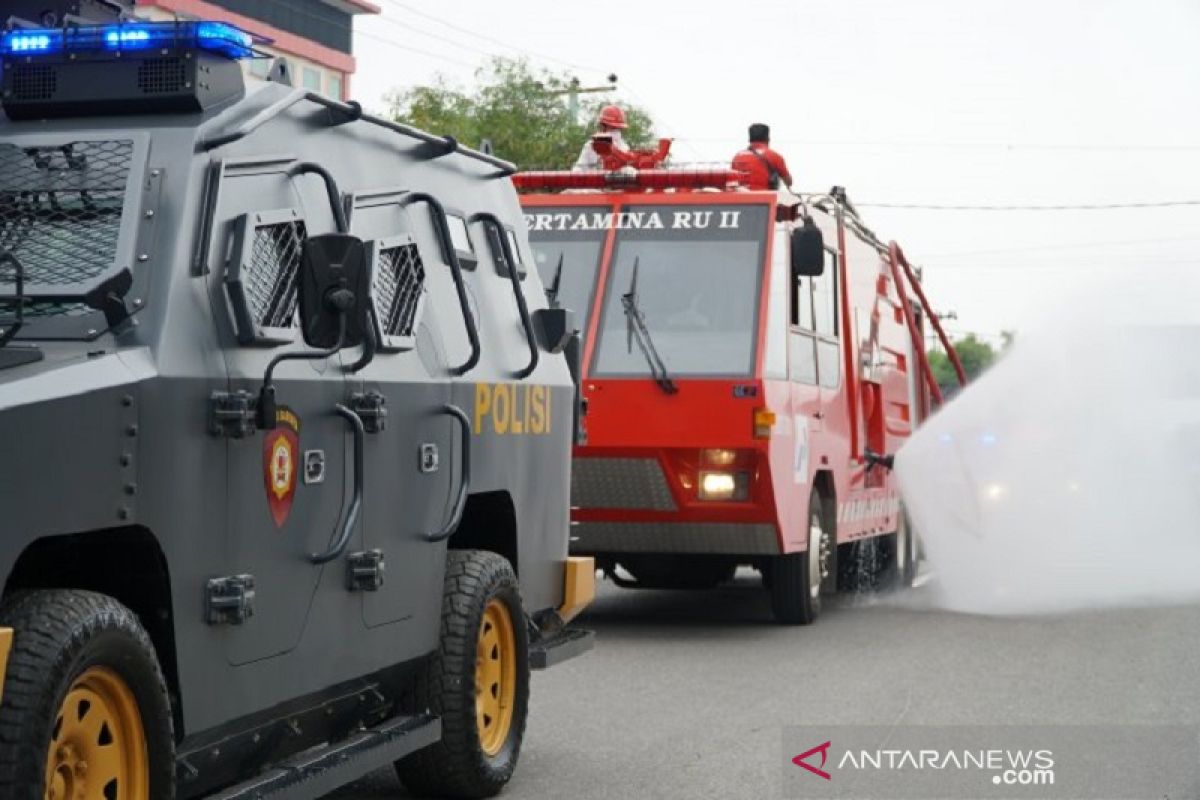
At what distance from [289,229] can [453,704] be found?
6.57ft

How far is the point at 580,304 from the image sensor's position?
14086 millimetres

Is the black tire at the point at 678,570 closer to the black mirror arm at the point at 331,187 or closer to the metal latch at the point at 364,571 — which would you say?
the metal latch at the point at 364,571

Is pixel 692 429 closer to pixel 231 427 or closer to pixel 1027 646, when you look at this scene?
pixel 1027 646

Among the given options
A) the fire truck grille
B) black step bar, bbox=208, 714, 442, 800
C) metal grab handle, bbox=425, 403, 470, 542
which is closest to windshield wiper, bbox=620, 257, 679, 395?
the fire truck grille

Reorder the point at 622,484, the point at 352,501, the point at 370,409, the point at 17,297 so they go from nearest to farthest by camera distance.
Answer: the point at 17,297, the point at 352,501, the point at 370,409, the point at 622,484

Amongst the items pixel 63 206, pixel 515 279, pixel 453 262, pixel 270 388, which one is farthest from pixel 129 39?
pixel 515 279

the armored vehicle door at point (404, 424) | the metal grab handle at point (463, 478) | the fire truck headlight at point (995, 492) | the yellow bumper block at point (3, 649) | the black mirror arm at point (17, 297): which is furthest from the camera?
the fire truck headlight at point (995, 492)

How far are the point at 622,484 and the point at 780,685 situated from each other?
2.60m

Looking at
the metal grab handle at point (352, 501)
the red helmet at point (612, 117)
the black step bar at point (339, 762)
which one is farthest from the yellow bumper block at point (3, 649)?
the red helmet at point (612, 117)

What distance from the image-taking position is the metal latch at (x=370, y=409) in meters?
6.67

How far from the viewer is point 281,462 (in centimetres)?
613

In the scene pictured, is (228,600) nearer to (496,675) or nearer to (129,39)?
(129,39)

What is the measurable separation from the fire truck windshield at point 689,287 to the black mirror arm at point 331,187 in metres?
6.96

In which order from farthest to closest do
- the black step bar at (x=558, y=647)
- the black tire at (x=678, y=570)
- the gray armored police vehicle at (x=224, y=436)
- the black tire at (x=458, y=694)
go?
the black tire at (x=678, y=570)
the black step bar at (x=558, y=647)
the black tire at (x=458, y=694)
the gray armored police vehicle at (x=224, y=436)
